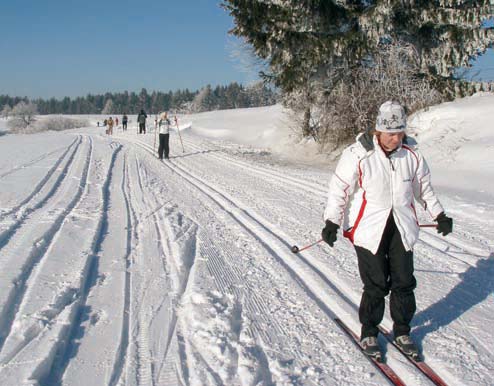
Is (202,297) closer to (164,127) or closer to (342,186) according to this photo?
(342,186)

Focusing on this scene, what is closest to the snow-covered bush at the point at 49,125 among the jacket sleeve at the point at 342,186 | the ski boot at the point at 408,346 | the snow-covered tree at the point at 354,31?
the snow-covered tree at the point at 354,31

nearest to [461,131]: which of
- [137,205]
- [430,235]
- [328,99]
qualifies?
[328,99]

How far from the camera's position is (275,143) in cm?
2584

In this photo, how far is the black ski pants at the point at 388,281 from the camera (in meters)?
3.59

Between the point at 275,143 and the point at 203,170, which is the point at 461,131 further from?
the point at 275,143

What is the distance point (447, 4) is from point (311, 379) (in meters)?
15.6

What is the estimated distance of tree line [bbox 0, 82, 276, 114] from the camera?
12000 centimetres

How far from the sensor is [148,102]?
159m

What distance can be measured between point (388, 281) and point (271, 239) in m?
3.06

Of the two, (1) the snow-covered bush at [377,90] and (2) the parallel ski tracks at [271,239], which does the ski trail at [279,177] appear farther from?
(1) the snow-covered bush at [377,90]

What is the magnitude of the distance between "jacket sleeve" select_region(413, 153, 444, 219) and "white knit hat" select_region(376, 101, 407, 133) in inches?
13.1

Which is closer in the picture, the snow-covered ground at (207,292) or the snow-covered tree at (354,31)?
the snow-covered ground at (207,292)

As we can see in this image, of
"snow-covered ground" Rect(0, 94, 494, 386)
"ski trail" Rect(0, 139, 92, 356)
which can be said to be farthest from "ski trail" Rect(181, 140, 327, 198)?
"ski trail" Rect(0, 139, 92, 356)

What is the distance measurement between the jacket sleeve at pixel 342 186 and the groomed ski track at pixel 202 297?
105 cm
